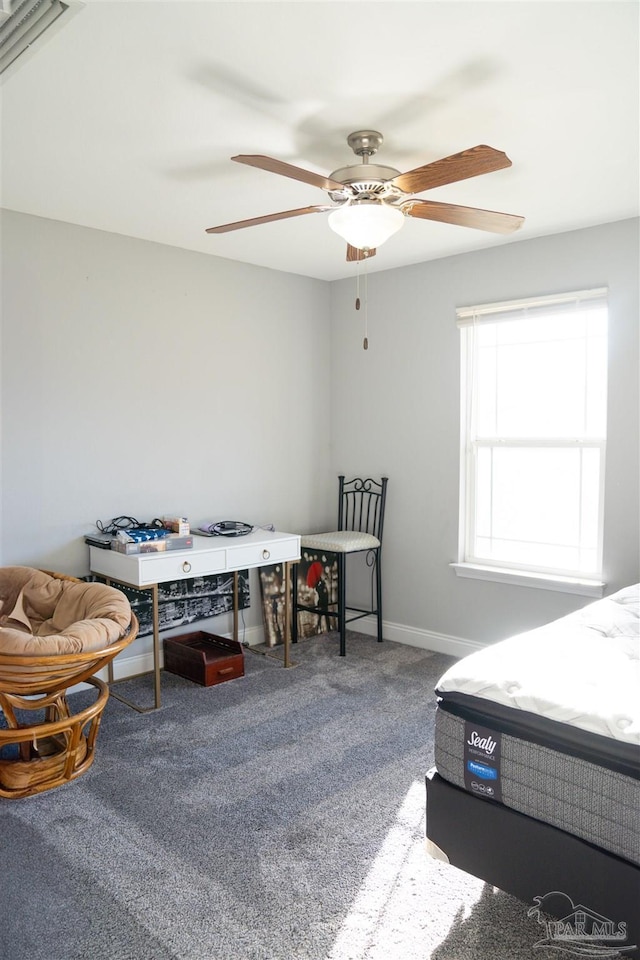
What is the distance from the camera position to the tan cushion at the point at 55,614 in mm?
2449

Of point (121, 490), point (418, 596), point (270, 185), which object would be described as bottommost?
point (418, 596)

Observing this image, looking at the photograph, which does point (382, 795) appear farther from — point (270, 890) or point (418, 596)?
point (418, 596)

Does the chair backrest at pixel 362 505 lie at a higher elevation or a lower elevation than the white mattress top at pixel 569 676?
higher

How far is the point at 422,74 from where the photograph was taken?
6.77 ft

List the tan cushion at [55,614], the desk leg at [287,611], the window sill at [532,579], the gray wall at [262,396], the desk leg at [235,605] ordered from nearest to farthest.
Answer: the tan cushion at [55,614] < the gray wall at [262,396] < the window sill at [532,579] < the desk leg at [287,611] < the desk leg at [235,605]

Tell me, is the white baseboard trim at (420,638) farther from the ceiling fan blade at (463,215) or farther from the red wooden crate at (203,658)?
the ceiling fan blade at (463,215)

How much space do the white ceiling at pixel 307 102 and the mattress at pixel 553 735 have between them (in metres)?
1.71

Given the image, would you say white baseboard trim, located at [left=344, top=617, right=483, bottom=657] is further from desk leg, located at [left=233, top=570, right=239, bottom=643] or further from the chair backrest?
desk leg, located at [left=233, top=570, right=239, bottom=643]

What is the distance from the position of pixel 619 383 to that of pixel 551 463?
0.59 meters

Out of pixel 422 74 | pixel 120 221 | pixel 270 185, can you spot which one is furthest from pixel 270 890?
pixel 120 221

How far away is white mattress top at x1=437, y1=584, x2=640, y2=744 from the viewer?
1.53 m

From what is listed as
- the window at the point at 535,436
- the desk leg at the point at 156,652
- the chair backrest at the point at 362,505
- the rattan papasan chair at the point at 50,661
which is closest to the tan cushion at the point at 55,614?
the rattan papasan chair at the point at 50,661

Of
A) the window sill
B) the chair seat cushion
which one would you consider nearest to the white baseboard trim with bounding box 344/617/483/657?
the window sill

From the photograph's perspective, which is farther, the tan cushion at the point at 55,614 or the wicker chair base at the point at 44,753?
the wicker chair base at the point at 44,753
